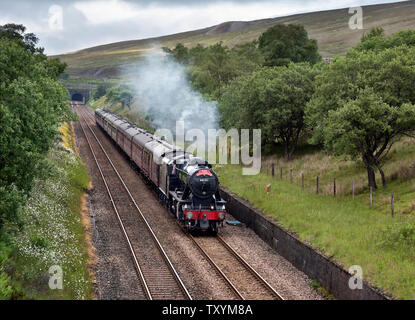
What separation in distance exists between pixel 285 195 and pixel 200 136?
892 inches

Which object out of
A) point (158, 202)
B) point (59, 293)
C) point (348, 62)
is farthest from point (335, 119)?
point (59, 293)

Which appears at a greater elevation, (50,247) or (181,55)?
(181,55)

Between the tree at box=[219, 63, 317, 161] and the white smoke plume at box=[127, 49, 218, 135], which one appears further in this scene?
the white smoke plume at box=[127, 49, 218, 135]

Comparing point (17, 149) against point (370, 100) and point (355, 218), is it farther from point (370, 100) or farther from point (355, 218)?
point (370, 100)

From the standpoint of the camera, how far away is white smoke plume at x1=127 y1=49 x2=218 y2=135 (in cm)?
5003

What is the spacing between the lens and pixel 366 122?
24406 millimetres

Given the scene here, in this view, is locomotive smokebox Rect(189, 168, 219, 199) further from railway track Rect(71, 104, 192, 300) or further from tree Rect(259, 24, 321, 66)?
tree Rect(259, 24, 321, 66)

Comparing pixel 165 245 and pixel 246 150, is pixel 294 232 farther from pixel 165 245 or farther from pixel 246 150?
pixel 246 150

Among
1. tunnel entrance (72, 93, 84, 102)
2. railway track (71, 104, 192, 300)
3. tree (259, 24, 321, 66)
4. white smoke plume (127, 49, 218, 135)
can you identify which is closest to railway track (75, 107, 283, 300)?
railway track (71, 104, 192, 300)

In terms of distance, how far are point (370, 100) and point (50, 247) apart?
17867 millimetres

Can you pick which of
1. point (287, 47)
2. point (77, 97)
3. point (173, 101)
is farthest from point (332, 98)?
point (77, 97)

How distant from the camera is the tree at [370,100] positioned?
24.8 meters

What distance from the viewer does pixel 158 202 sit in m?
31.9

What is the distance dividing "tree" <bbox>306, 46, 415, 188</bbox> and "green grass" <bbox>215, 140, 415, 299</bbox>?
9.04 feet
